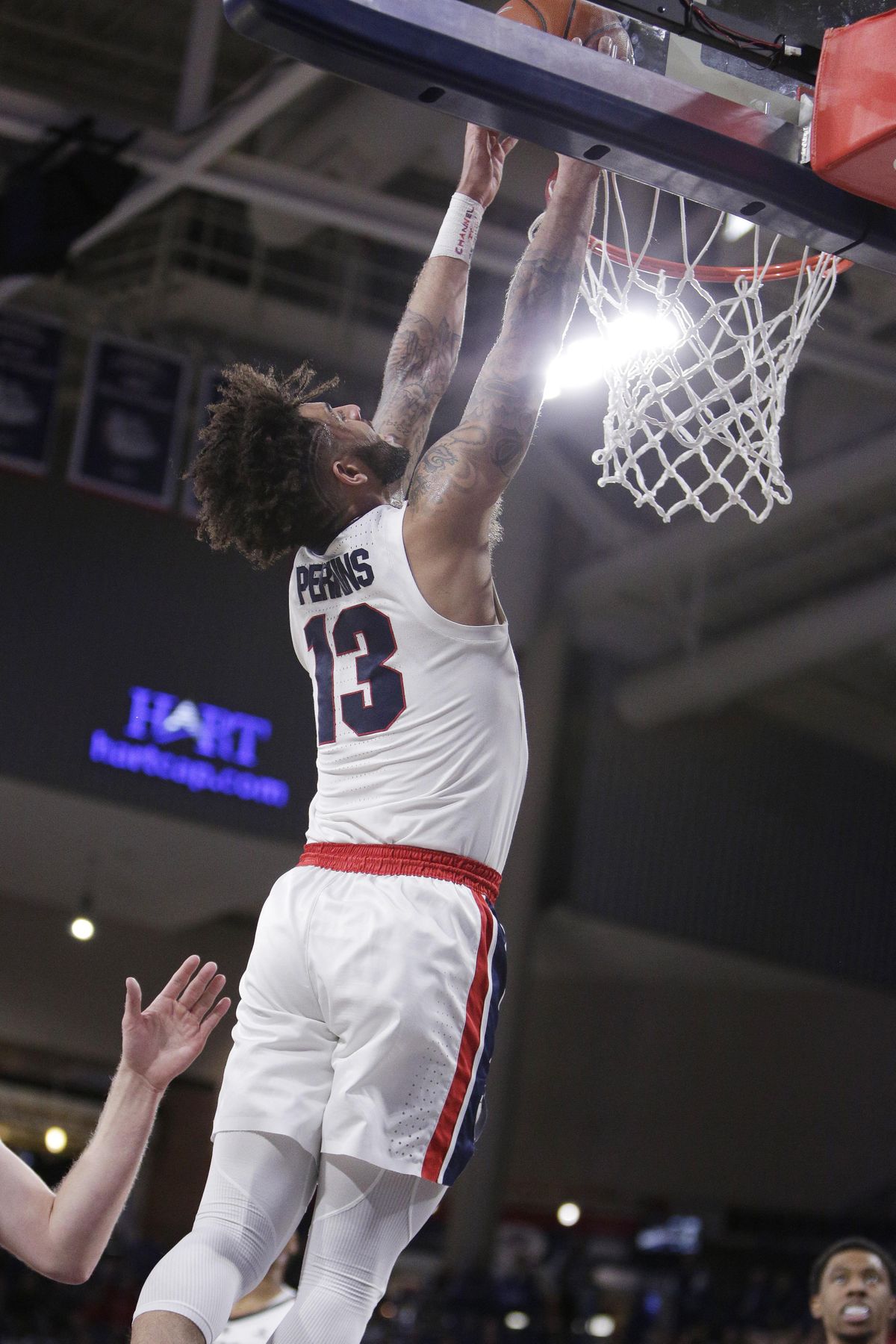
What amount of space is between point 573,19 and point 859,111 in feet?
2.15

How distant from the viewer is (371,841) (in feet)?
10.3

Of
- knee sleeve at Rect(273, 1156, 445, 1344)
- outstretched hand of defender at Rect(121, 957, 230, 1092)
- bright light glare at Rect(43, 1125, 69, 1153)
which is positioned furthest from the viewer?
bright light glare at Rect(43, 1125, 69, 1153)

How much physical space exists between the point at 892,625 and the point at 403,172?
18.2 ft

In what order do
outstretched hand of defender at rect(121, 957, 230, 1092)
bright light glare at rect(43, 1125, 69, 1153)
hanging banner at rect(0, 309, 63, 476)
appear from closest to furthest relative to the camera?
1. outstretched hand of defender at rect(121, 957, 230, 1092)
2. hanging banner at rect(0, 309, 63, 476)
3. bright light glare at rect(43, 1125, 69, 1153)

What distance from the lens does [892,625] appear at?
13.5 meters

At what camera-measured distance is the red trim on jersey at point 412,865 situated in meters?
3.10

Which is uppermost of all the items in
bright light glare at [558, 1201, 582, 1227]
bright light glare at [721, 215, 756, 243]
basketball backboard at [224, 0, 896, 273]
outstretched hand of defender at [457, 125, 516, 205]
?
bright light glare at [721, 215, 756, 243]

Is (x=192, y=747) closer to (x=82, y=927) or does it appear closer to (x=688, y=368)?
(x=82, y=927)

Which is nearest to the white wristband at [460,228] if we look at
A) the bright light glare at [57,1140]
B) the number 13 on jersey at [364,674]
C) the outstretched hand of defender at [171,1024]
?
the number 13 on jersey at [364,674]

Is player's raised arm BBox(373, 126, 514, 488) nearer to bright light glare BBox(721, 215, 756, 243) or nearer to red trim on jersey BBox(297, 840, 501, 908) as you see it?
red trim on jersey BBox(297, 840, 501, 908)

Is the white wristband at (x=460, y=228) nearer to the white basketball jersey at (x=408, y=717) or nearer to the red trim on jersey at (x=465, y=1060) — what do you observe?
the white basketball jersey at (x=408, y=717)

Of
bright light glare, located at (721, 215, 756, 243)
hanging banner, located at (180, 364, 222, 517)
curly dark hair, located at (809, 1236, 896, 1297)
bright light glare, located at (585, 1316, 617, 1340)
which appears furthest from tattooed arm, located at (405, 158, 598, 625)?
bright light glare, located at (585, 1316, 617, 1340)

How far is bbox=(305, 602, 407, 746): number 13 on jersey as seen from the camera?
3.22 metres

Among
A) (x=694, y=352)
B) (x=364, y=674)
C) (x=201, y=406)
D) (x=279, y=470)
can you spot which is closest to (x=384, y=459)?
(x=279, y=470)
